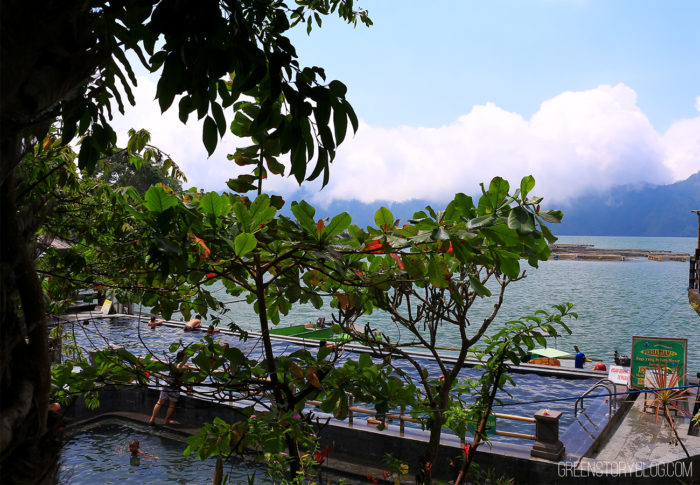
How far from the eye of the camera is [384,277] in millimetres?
2354

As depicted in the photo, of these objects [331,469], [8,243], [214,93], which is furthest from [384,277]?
[331,469]

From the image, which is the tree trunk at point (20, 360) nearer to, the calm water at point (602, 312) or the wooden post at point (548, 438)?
the wooden post at point (548, 438)

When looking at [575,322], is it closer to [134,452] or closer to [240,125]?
[134,452]

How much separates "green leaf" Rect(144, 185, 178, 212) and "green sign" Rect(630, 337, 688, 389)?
1166 cm

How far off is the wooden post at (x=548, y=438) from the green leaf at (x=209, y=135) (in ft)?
24.1

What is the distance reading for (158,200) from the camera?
65.9 inches

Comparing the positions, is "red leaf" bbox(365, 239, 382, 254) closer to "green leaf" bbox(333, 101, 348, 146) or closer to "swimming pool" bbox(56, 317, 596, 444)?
"green leaf" bbox(333, 101, 348, 146)

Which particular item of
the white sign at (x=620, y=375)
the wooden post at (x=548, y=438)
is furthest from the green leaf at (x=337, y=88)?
the white sign at (x=620, y=375)

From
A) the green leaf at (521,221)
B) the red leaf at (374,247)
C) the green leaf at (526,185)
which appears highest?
the green leaf at (526,185)

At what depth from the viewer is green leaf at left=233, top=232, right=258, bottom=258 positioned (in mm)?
1679

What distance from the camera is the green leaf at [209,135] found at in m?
1.51

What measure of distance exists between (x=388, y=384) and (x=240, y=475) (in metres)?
6.78

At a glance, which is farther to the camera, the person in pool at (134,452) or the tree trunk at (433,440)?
the person in pool at (134,452)

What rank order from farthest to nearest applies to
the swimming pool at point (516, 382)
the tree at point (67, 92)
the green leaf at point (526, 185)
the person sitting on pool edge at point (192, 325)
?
the person sitting on pool edge at point (192, 325) < the swimming pool at point (516, 382) < the green leaf at point (526, 185) < the tree at point (67, 92)
